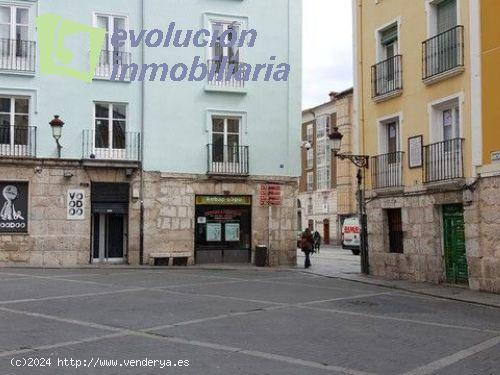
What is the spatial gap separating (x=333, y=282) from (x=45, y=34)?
45.1 ft

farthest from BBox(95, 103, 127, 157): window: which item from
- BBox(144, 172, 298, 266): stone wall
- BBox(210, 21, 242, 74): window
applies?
BBox(210, 21, 242, 74): window

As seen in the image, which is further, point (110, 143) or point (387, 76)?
point (110, 143)

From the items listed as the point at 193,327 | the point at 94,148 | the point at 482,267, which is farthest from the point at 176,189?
the point at 193,327

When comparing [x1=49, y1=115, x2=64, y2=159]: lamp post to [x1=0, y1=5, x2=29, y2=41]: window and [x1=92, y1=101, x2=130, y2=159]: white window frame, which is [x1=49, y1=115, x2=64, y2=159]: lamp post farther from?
[x1=0, y1=5, x2=29, y2=41]: window

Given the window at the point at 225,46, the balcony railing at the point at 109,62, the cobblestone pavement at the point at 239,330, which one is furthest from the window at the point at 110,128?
the cobblestone pavement at the point at 239,330

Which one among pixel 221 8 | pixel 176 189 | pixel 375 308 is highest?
pixel 221 8

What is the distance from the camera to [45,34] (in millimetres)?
23797

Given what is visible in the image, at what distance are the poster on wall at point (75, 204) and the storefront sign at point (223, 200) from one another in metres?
4.31

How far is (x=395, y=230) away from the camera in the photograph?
20.2 metres

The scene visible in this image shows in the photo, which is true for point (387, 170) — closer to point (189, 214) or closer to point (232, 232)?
point (232, 232)

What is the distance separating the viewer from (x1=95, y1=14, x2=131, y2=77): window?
24.5m

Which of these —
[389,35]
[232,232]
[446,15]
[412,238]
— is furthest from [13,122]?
[446,15]

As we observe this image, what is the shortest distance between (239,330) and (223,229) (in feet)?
53.2

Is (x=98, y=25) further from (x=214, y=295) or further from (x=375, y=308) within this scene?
(x=375, y=308)
